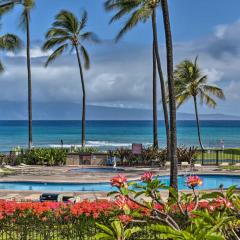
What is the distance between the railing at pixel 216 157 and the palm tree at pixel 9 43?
1512 centimetres

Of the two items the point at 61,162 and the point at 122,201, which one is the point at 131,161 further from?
the point at 122,201

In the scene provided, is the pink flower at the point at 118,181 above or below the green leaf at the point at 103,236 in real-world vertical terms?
above

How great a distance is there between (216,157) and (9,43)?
1694 centimetres

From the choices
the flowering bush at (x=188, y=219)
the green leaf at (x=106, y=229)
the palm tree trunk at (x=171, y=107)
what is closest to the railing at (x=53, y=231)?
the flowering bush at (x=188, y=219)

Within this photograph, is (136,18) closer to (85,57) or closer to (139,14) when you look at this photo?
(139,14)

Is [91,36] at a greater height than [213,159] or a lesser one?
greater

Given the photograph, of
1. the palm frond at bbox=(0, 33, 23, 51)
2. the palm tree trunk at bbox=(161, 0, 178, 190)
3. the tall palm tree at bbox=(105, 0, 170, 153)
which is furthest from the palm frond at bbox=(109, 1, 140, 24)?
the palm tree trunk at bbox=(161, 0, 178, 190)

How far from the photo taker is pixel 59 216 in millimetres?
10680

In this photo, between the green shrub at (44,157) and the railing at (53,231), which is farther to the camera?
the green shrub at (44,157)

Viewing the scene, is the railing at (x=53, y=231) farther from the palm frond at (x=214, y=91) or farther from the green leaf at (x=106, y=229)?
the palm frond at (x=214, y=91)

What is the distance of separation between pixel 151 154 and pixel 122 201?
24994 mm

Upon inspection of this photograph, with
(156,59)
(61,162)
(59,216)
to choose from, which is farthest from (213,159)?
(59,216)

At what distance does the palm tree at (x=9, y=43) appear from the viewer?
3728 centimetres

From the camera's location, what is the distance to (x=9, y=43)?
37.6 metres
